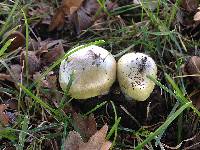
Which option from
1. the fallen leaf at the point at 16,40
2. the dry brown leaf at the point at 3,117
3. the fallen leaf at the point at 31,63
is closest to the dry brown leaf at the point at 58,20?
the fallen leaf at the point at 16,40

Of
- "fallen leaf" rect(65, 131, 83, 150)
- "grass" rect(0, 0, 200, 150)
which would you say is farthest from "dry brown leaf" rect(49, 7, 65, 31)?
"fallen leaf" rect(65, 131, 83, 150)

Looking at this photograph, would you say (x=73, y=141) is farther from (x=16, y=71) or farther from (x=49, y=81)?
(x=16, y=71)

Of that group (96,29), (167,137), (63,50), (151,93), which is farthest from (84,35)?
(167,137)

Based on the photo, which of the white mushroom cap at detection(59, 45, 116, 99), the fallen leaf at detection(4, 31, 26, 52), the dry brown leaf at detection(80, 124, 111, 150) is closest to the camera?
the dry brown leaf at detection(80, 124, 111, 150)

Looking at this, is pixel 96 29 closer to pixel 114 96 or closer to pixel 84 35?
pixel 84 35

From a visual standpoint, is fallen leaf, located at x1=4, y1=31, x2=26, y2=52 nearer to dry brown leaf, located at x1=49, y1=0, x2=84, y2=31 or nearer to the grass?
the grass

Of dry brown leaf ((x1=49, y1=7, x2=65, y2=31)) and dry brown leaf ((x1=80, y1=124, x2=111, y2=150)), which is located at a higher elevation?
dry brown leaf ((x1=49, y1=7, x2=65, y2=31))
